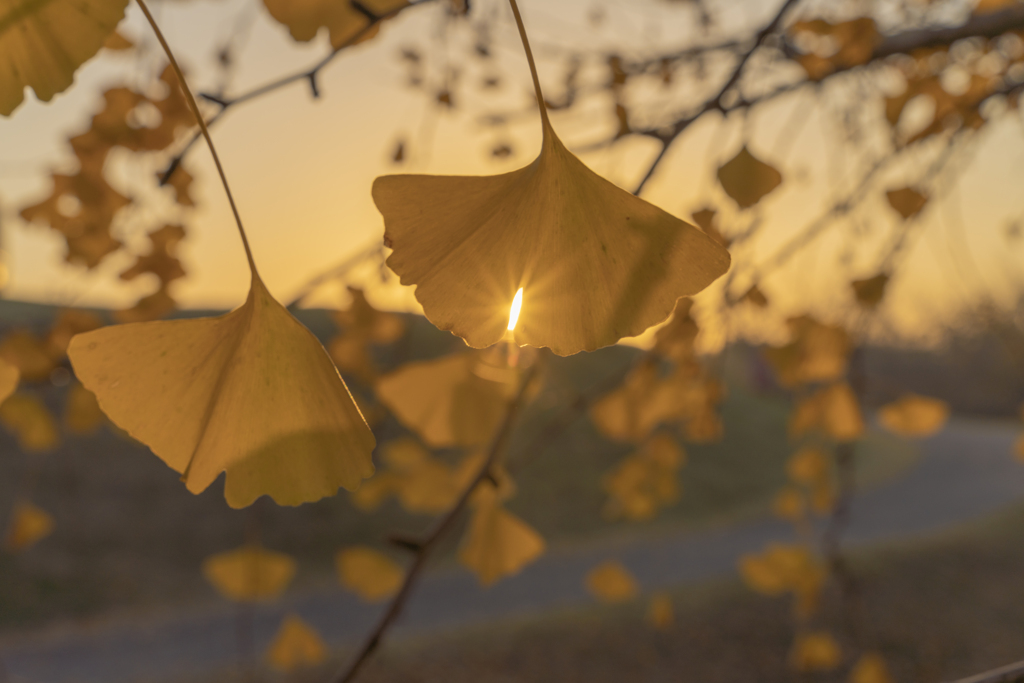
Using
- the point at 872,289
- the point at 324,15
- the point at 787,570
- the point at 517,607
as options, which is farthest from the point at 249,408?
the point at 517,607

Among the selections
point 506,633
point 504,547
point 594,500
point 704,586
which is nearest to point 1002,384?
point 594,500

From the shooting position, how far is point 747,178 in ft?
1.74

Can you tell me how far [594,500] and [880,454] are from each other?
4935mm

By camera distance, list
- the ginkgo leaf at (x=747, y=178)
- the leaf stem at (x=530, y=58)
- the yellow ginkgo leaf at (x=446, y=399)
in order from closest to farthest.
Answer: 1. the leaf stem at (x=530, y=58)
2. the ginkgo leaf at (x=747, y=178)
3. the yellow ginkgo leaf at (x=446, y=399)

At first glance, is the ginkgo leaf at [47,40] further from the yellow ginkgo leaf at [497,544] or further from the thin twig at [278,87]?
the yellow ginkgo leaf at [497,544]

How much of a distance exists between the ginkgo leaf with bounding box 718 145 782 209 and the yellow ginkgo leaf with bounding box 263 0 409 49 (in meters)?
0.29

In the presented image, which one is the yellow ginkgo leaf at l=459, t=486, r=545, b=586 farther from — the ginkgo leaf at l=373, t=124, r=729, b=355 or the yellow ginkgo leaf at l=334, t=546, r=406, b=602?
the yellow ginkgo leaf at l=334, t=546, r=406, b=602

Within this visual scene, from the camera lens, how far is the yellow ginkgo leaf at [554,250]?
10.3 inches

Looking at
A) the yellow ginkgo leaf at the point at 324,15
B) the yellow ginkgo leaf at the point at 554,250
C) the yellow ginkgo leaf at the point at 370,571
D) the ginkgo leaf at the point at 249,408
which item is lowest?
the ginkgo leaf at the point at 249,408

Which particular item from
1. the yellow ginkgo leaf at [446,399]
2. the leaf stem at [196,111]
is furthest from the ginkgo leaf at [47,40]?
the yellow ginkgo leaf at [446,399]

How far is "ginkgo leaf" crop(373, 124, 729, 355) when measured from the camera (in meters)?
0.26

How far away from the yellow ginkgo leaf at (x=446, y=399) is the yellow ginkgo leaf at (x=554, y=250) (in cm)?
37

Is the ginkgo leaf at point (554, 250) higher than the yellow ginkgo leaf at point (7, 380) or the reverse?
higher

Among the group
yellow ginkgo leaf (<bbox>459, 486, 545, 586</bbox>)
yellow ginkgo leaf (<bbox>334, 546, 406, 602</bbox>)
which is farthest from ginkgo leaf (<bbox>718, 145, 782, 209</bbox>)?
yellow ginkgo leaf (<bbox>334, 546, 406, 602</bbox>)
